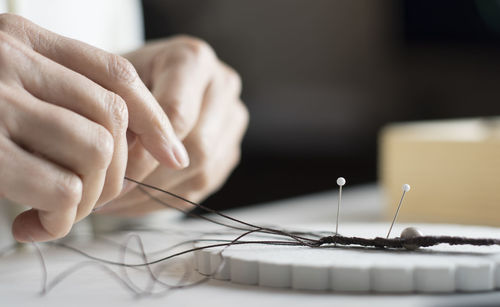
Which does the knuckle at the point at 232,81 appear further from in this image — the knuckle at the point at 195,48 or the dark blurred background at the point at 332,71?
the dark blurred background at the point at 332,71

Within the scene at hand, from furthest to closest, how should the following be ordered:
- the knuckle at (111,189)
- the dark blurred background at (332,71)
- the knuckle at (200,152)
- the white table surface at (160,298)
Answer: the dark blurred background at (332,71), the knuckle at (200,152), the knuckle at (111,189), the white table surface at (160,298)

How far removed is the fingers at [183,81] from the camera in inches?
26.7

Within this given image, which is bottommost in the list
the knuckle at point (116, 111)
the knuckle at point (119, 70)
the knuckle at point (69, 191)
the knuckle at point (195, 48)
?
the knuckle at point (69, 191)

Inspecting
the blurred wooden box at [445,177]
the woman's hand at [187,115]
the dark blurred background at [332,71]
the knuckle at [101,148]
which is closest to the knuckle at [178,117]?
the woman's hand at [187,115]

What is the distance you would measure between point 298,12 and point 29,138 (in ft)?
5.72

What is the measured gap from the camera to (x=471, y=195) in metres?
0.89

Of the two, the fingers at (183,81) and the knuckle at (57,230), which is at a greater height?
the fingers at (183,81)

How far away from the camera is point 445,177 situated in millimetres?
918

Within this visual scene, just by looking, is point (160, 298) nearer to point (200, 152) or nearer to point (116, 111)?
point (116, 111)

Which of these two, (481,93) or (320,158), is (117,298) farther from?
(481,93)

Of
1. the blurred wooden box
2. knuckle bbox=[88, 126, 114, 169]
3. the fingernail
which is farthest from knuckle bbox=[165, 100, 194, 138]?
the blurred wooden box

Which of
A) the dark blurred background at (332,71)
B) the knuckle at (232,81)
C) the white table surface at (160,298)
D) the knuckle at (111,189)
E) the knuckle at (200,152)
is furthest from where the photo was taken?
the dark blurred background at (332,71)

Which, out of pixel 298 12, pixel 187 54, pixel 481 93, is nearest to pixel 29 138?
pixel 187 54

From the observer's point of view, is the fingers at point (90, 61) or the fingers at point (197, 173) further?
the fingers at point (197, 173)
